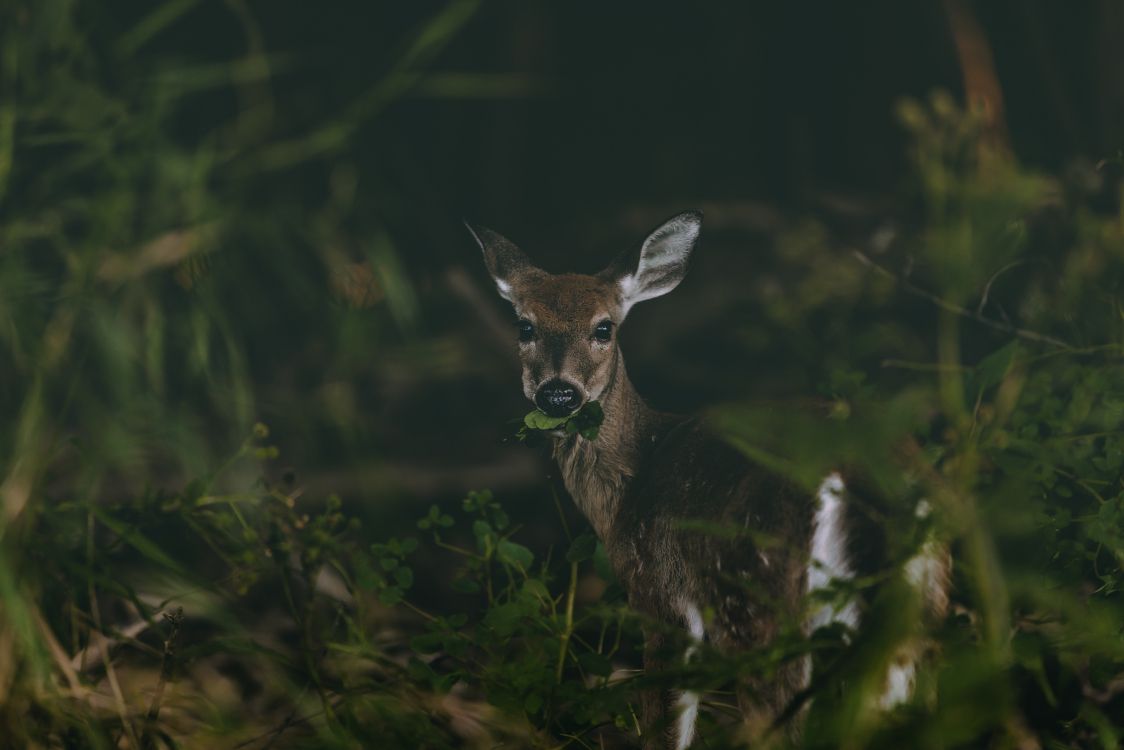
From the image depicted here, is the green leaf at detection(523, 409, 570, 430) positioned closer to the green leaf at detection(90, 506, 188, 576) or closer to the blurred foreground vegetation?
the blurred foreground vegetation

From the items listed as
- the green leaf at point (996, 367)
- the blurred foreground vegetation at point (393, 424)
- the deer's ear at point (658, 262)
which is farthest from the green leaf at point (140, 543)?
the green leaf at point (996, 367)

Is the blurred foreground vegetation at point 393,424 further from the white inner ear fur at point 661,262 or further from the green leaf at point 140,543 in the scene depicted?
the white inner ear fur at point 661,262

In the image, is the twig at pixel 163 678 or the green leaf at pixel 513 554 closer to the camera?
the twig at pixel 163 678

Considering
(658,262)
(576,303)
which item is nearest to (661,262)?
(658,262)

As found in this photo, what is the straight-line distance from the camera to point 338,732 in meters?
2.09

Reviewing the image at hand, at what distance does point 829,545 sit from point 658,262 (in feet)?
2.53

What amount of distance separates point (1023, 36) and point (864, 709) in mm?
2342

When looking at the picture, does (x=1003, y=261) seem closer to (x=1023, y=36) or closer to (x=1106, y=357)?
(x=1106, y=357)

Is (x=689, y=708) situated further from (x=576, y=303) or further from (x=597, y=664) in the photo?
(x=576, y=303)

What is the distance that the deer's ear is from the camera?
2510 mm

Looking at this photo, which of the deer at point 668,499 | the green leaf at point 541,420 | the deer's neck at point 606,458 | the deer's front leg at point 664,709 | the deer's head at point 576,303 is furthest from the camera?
the deer's neck at point 606,458

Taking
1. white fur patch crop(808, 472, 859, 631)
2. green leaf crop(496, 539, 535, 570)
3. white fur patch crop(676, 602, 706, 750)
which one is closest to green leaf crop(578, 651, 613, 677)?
white fur patch crop(676, 602, 706, 750)

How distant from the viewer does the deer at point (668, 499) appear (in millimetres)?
2080

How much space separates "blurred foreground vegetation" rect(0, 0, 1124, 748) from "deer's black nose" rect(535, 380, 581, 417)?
0.25m
